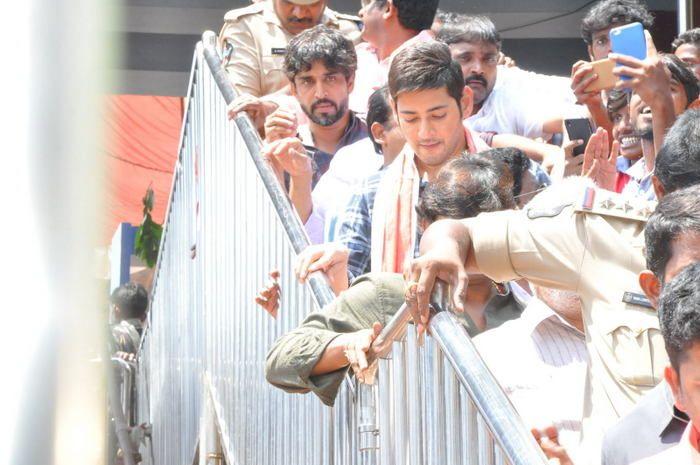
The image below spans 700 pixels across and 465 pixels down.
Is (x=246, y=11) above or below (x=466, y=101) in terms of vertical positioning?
above

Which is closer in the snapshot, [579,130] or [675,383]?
[675,383]

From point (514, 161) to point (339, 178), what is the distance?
51.3 inches

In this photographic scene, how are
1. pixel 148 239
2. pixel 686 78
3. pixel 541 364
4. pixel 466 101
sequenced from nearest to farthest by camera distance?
1. pixel 541 364
2. pixel 686 78
3. pixel 466 101
4. pixel 148 239

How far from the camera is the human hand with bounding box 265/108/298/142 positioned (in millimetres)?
4785

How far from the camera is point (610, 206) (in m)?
2.43

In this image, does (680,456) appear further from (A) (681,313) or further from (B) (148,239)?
(B) (148,239)

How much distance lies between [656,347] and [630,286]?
133 millimetres

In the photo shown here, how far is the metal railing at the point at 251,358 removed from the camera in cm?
243

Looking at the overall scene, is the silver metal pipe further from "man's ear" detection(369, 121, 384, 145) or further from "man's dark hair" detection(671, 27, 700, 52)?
"man's dark hair" detection(671, 27, 700, 52)

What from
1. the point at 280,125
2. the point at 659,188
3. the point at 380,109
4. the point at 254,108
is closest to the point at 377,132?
the point at 380,109

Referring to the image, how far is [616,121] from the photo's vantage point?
488 cm

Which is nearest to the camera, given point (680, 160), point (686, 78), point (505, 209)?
point (680, 160)

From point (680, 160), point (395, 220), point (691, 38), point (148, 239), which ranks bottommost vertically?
point (680, 160)

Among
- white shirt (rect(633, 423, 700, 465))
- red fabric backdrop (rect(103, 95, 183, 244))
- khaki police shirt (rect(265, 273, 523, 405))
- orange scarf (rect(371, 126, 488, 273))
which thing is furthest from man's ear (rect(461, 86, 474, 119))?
red fabric backdrop (rect(103, 95, 183, 244))
